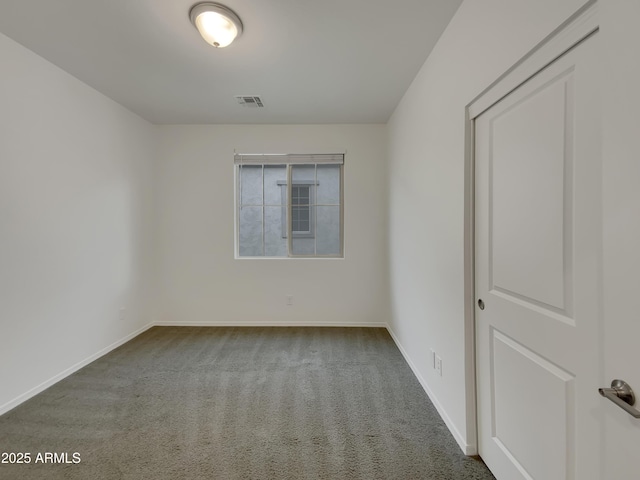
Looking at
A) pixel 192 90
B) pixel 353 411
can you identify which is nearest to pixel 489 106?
pixel 353 411

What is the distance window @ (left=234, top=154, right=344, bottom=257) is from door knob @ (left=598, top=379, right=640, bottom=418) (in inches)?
118

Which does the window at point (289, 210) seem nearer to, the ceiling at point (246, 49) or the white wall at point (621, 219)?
the ceiling at point (246, 49)

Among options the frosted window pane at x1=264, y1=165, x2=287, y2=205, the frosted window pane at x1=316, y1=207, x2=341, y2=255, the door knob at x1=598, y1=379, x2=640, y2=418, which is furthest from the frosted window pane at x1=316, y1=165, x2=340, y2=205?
the door knob at x1=598, y1=379, x2=640, y2=418

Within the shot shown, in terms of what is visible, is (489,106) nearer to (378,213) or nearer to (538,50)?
(538,50)

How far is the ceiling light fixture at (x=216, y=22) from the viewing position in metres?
1.60

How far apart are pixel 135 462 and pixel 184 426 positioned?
0.99 feet

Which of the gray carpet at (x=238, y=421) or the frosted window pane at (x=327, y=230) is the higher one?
the frosted window pane at (x=327, y=230)

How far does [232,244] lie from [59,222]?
5.46 ft

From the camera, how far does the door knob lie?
2.25 ft

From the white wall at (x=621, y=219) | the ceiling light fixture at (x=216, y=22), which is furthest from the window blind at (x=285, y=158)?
the white wall at (x=621, y=219)

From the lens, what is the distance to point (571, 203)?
0.96 m

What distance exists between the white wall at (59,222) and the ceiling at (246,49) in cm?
28

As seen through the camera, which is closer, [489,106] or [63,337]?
[489,106]

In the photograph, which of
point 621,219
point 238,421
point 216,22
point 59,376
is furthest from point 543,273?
point 59,376
